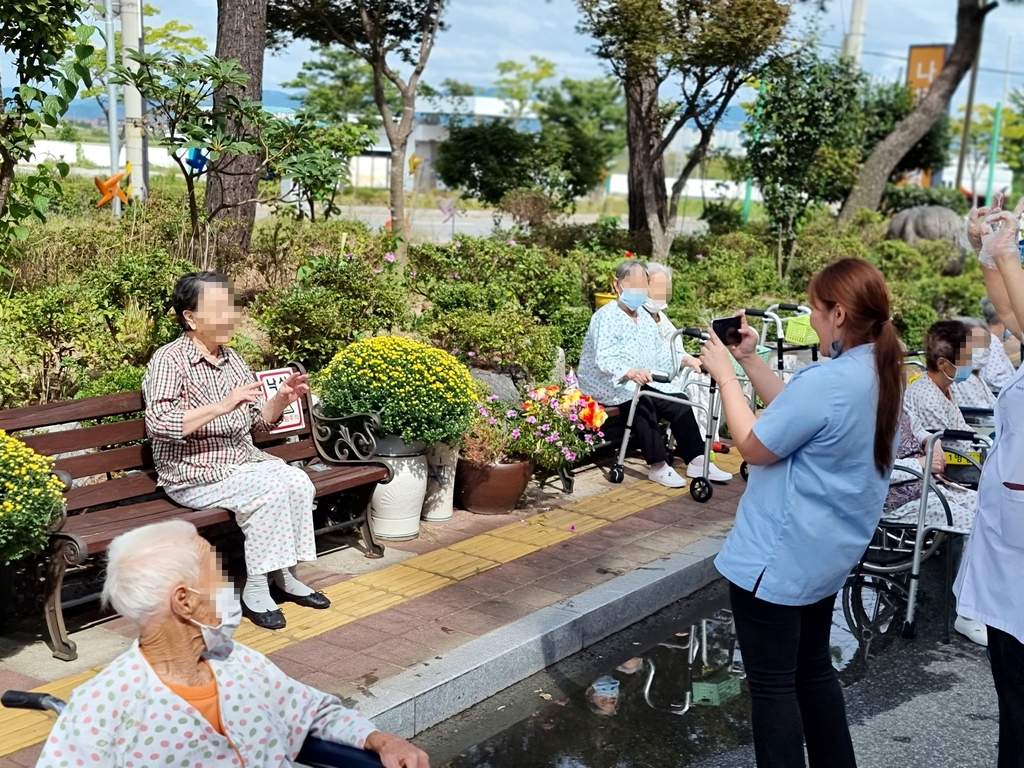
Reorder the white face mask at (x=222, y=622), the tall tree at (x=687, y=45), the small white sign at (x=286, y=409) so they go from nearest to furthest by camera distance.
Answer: the white face mask at (x=222, y=622) < the small white sign at (x=286, y=409) < the tall tree at (x=687, y=45)

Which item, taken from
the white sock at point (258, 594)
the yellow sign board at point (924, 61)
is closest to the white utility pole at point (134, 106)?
the white sock at point (258, 594)

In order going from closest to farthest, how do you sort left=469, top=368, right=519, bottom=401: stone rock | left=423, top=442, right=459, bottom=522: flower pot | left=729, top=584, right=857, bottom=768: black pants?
left=729, top=584, right=857, bottom=768: black pants, left=423, top=442, right=459, bottom=522: flower pot, left=469, top=368, right=519, bottom=401: stone rock

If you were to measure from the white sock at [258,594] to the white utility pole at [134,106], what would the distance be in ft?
28.8

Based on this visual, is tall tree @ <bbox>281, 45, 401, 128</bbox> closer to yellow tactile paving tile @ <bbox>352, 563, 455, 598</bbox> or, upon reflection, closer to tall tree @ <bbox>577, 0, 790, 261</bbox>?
tall tree @ <bbox>577, 0, 790, 261</bbox>

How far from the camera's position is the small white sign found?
19.1 ft

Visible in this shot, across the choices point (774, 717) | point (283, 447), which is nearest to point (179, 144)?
point (283, 447)

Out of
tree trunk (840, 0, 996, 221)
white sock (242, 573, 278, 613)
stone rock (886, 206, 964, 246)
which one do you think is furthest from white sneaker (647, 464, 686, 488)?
stone rock (886, 206, 964, 246)

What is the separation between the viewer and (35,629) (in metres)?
4.62

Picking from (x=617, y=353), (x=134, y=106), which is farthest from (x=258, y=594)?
(x=134, y=106)

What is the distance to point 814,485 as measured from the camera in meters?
3.22

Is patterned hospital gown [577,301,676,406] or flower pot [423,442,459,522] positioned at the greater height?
patterned hospital gown [577,301,676,406]

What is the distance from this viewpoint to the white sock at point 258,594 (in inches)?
189

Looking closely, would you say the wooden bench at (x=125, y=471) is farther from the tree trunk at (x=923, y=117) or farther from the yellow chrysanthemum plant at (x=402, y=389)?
the tree trunk at (x=923, y=117)

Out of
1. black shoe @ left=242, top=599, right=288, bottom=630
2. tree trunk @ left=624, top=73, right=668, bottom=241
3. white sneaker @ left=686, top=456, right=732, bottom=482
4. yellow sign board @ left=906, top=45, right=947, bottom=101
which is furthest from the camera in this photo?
yellow sign board @ left=906, top=45, right=947, bottom=101
